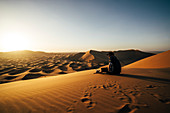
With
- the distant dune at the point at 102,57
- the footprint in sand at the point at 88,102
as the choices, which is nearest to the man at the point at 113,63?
the footprint in sand at the point at 88,102

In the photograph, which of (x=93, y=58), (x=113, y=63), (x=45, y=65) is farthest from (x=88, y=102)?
(x=93, y=58)

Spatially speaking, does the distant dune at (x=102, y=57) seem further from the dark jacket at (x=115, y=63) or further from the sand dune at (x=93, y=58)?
the dark jacket at (x=115, y=63)

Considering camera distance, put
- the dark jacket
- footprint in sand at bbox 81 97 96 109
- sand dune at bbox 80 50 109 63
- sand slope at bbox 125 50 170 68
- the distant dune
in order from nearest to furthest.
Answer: footprint in sand at bbox 81 97 96 109, the dark jacket, sand slope at bbox 125 50 170 68, sand dune at bbox 80 50 109 63, the distant dune

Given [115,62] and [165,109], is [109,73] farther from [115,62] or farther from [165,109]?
[165,109]

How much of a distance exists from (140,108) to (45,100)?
8.42 feet

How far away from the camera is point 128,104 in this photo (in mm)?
1871

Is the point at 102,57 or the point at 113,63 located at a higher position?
the point at 113,63

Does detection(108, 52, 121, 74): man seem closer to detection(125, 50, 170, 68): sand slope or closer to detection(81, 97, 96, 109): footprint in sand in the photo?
detection(81, 97, 96, 109): footprint in sand

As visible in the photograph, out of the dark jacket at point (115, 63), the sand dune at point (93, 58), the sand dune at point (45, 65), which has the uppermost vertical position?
the dark jacket at point (115, 63)

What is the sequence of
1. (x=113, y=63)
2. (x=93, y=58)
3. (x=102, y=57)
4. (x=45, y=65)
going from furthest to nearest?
(x=102, y=57) < (x=93, y=58) < (x=45, y=65) < (x=113, y=63)

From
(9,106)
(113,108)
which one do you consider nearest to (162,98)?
(113,108)

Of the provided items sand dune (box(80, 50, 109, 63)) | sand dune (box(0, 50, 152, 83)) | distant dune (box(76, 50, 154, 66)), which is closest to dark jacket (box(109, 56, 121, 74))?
sand dune (box(0, 50, 152, 83))

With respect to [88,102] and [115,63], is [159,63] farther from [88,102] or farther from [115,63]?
[88,102]

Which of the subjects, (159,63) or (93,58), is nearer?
(159,63)
